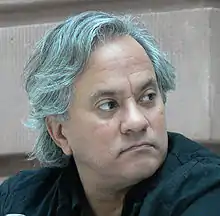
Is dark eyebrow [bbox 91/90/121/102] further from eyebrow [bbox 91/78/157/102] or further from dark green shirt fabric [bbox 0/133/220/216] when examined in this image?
dark green shirt fabric [bbox 0/133/220/216]

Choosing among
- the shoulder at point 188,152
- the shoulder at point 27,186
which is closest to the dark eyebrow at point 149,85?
the shoulder at point 188,152

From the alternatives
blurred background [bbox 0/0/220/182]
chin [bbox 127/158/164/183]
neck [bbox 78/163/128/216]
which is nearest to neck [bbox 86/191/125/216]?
neck [bbox 78/163/128/216]

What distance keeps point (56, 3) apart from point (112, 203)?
884mm

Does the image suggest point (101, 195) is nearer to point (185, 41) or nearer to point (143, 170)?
point (143, 170)

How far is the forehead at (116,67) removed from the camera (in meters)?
1.54

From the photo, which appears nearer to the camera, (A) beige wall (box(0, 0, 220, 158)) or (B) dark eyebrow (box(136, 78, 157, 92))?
(B) dark eyebrow (box(136, 78, 157, 92))

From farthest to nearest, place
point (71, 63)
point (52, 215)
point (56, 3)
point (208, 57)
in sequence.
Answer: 1. point (56, 3)
2. point (208, 57)
3. point (52, 215)
4. point (71, 63)

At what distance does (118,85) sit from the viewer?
153 centimetres

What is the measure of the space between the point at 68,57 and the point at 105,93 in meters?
0.12

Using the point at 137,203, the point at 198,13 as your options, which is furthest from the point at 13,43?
the point at 137,203

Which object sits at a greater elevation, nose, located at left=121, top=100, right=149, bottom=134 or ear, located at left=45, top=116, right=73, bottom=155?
nose, located at left=121, top=100, right=149, bottom=134

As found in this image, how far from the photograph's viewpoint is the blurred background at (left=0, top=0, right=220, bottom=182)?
218cm

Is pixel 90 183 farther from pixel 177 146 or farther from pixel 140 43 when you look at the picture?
pixel 140 43

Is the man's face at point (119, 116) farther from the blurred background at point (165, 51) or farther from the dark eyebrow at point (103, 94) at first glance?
the blurred background at point (165, 51)
